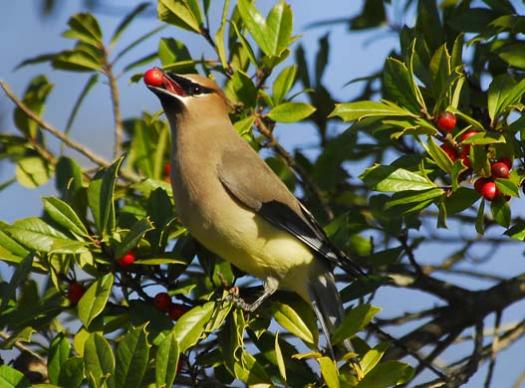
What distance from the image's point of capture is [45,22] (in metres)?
3.22

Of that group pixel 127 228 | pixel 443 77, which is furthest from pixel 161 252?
pixel 443 77

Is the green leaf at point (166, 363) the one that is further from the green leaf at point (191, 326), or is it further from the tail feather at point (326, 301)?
the tail feather at point (326, 301)

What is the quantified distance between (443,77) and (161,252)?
103 cm

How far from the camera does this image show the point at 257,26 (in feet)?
11.4

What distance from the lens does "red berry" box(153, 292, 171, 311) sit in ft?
10.9

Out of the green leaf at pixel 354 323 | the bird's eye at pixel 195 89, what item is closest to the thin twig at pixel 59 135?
the bird's eye at pixel 195 89

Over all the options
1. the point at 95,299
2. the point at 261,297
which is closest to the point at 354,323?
the point at 261,297

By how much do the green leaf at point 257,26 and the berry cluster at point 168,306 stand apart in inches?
33.6

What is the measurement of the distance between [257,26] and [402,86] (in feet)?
2.13

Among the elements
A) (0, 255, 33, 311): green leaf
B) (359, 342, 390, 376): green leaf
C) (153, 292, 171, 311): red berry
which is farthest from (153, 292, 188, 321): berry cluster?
(359, 342, 390, 376): green leaf

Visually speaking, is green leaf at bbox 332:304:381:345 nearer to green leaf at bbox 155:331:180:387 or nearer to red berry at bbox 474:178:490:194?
red berry at bbox 474:178:490:194

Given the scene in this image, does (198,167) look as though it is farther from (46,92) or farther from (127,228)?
(46,92)

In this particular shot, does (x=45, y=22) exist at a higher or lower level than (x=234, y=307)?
higher

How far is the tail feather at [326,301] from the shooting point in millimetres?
3594
